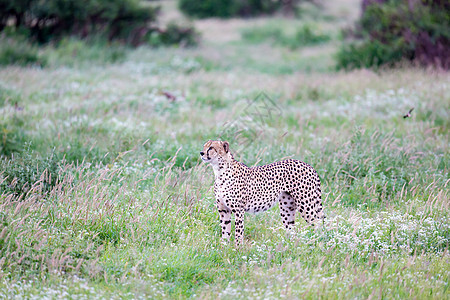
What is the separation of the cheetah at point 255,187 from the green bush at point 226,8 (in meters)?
32.3

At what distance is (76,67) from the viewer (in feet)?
53.4

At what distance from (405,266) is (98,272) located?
283 cm

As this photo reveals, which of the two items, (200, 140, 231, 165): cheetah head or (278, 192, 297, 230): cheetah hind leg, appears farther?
(278, 192, 297, 230): cheetah hind leg

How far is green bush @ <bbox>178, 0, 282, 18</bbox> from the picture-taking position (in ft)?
120

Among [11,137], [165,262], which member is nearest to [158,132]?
[11,137]

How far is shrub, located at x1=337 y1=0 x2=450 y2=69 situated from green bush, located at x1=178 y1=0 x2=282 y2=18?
18.9 metres

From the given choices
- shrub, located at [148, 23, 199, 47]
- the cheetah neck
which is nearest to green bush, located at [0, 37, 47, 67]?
shrub, located at [148, 23, 199, 47]

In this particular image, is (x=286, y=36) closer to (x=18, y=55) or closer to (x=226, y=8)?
(x=226, y=8)

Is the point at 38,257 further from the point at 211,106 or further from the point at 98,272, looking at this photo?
the point at 211,106

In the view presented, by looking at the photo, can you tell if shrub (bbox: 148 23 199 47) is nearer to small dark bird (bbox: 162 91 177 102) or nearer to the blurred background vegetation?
the blurred background vegetation

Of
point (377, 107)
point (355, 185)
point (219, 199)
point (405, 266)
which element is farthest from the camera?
point (377, 107)

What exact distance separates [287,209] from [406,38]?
12.6 meters

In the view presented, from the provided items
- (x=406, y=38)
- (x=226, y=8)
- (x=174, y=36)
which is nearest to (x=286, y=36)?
(x=174, y=36)

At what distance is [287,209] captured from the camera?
582 cm
